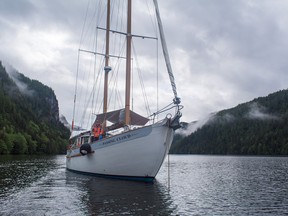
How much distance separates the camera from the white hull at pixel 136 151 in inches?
1027

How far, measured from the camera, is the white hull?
26.1 meters

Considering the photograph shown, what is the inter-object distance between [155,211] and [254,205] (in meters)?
7.36

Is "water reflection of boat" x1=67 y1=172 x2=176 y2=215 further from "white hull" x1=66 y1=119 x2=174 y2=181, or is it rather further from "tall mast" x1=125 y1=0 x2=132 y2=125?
"tall mast" x1=125 y1=0 x2=132 y2=125

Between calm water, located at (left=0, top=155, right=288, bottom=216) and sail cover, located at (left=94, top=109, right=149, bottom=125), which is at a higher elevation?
sail cover, located at (left=94, top=109, right=149, bottom=125)

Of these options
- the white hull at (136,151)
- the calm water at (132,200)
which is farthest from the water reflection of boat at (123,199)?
the white hull at (136,151)

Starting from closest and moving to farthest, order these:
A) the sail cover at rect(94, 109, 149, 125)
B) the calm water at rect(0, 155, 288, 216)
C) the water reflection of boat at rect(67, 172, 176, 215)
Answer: the water reflection of boat at rect(67, 172, 176, 215) → the calm water at rect(0, 155, 288, 216) → the sail cover at rect(94, 109, 149, 125)

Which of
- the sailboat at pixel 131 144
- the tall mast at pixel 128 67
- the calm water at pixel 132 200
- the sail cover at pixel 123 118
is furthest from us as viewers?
the sail cover at pixel 123 118

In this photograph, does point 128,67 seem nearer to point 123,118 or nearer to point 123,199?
point 123,118

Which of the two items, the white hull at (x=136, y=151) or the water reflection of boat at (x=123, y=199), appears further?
the white hull at (x=136, y=151)

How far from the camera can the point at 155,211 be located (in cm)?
1725

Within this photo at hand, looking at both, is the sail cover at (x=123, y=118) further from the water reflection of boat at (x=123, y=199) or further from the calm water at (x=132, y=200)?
the calm water at (x=132, y=200)

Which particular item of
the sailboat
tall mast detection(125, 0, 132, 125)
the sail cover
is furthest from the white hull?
the sail cover

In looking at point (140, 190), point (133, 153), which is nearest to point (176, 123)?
point (133, 153)

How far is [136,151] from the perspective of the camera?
86.6 feet
